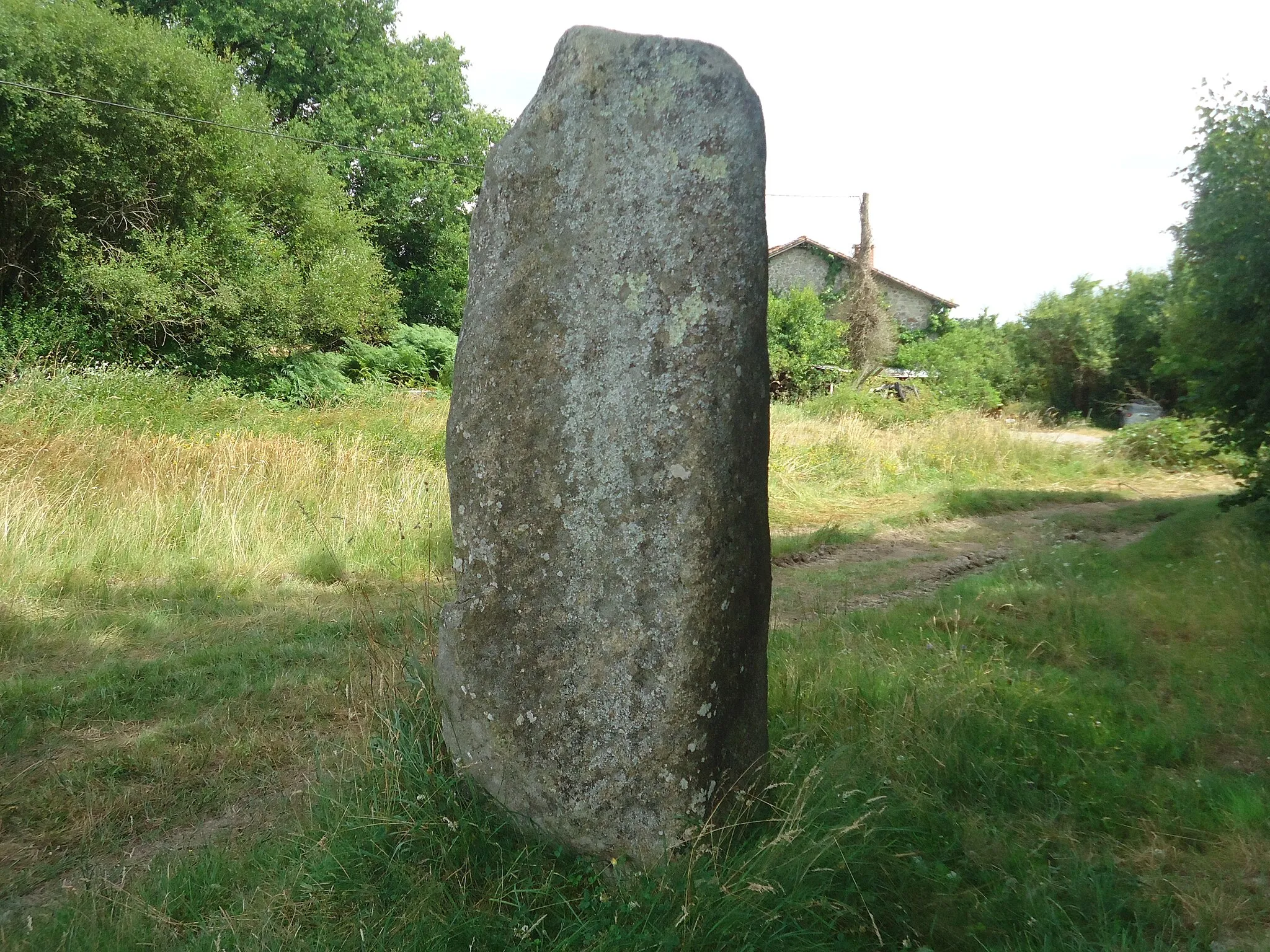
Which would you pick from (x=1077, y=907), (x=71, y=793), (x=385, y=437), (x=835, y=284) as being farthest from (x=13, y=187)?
(x=835, y=284)

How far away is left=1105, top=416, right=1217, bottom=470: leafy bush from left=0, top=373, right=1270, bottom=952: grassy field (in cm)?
862

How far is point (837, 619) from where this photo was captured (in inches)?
234

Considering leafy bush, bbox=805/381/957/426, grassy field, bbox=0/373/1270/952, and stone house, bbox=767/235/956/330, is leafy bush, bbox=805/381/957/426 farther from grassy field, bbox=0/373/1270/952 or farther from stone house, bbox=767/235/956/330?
stone house, bbox=767/235/956/330

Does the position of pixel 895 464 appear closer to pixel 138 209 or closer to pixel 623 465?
pixel 623 465

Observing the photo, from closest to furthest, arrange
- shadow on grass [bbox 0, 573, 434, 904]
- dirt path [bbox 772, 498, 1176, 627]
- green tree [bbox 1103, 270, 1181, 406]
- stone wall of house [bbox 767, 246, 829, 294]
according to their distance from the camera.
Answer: shadow on grass [bbox 0, 573, 434, 904] < dirt path [bbox 772, 498, 1176, 627] < green tree [bbox 1103, 270, 1181, 406] < stone wall of house [bbox 767, 246, 829, 294]

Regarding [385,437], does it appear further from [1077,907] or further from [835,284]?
[835,284]

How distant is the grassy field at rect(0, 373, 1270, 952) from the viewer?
267 cm

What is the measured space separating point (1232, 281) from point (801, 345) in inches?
775

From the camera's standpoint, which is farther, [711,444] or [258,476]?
[258,476]

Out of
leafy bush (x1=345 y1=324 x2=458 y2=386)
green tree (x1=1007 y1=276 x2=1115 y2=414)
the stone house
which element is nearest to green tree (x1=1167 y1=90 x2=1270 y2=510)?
leafy bush (x1=345 y1=324 x2=458 y2=386)

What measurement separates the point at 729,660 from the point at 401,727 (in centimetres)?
131

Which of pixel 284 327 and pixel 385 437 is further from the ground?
pixel 284 327

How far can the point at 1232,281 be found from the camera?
8.11 metres

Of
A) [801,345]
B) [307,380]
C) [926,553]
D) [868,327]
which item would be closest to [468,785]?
[926,553]
